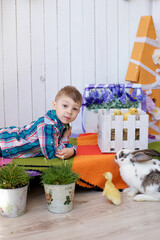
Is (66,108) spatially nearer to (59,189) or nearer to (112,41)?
(59,189)

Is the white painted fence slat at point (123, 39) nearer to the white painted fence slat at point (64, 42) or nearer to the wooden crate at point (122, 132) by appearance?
the white painted fence slat at point (64, 42)

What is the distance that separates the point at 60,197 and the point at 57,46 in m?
1.68

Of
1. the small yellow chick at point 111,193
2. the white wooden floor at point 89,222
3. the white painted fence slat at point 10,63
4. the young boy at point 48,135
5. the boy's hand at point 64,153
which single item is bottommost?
the white wooden floor at point 89,222

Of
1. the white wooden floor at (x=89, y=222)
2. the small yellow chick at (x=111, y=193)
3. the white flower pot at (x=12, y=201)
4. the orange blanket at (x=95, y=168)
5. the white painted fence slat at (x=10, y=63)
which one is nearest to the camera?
the white wooden floor at (x=89, y=222)

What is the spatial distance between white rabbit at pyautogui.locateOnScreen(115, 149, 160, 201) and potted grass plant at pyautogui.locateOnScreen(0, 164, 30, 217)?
49 cm

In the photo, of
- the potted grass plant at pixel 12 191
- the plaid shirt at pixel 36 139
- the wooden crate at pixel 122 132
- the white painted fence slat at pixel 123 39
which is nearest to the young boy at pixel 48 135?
the plaid shirt at pixel 36 139

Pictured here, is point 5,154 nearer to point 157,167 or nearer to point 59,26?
point 157,167

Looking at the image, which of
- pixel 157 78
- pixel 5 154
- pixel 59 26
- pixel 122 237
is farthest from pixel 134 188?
pixel 59 26

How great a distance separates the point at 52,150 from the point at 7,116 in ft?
4.01

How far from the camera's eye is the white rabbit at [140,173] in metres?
1.33

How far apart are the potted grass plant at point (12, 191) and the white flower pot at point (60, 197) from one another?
0.10 m

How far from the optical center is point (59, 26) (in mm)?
2557

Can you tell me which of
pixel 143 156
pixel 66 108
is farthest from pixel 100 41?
pixel 143 156

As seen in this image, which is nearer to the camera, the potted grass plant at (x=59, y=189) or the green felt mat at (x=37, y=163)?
the potted grass plant at (x=59, y=189)
